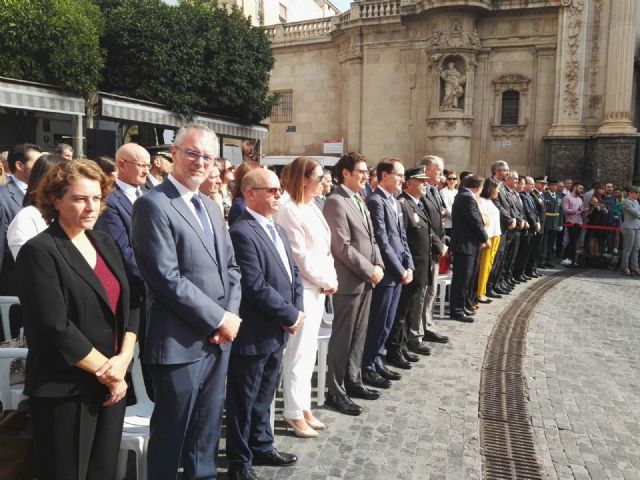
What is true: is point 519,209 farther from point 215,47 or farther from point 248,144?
point 215,47

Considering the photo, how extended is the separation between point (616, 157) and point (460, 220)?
1301 cm

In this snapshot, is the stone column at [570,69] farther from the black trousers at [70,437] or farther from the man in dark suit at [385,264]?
the black trousers at [70,437]

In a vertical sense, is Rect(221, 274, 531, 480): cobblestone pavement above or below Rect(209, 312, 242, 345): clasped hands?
below

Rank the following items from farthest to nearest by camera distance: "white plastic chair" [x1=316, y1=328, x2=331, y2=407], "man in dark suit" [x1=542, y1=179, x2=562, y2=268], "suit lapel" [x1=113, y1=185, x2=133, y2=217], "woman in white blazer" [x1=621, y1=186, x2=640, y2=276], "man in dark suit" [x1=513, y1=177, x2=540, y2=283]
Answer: "man in dark suit" [x1=542, y1=179, x2=562, y2=268], "woman in white blazer" [x1=621, y1=186, x2=640, y2=276], "man in dark suit" [x1=513, y1=177, x2=540, y2=283], "white plastic chair" [x1=316, y1=328, x2=331, y2=407], "suit lapel" [x1=113, y1=185, x2=133, y2=217]

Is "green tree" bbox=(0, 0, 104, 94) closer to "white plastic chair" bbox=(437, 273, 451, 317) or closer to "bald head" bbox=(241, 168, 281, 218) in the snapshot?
"white plastic chair" bbox=(437, 273, 451, 317)

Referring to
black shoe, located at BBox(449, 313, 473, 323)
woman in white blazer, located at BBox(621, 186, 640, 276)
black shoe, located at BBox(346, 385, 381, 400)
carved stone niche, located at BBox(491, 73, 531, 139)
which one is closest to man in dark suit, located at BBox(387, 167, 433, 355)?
black shoe, located at BBox(346, 385, 381, 400)

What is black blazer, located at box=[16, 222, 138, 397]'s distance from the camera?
237 cm

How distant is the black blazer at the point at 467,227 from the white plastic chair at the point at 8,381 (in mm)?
5715

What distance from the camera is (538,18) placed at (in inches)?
798

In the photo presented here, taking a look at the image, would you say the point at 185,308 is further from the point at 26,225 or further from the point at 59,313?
the point at 26,225

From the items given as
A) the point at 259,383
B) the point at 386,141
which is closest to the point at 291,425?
the point at 259,383

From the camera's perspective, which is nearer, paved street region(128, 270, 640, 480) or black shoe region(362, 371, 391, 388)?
paved street region(128, 270, 640, 480)

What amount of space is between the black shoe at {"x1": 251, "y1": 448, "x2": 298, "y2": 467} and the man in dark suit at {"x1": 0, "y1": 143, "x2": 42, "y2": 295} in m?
2.64

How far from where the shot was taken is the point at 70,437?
247 centimetres
